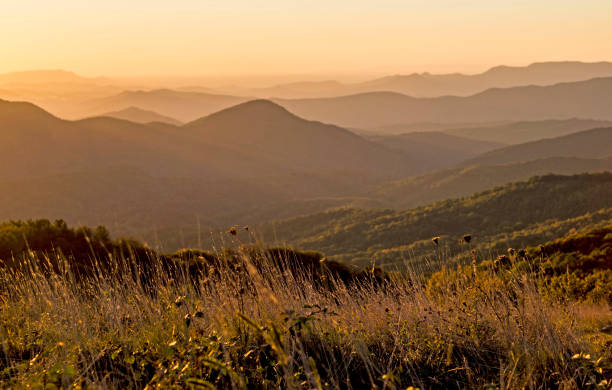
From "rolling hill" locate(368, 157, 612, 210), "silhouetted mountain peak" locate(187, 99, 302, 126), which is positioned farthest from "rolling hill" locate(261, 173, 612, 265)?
"silhouetted mountain peak" locate(187, 99, 302, 126)

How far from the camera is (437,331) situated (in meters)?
4.48

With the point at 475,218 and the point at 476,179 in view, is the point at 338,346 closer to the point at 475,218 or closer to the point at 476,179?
the point at 475,218

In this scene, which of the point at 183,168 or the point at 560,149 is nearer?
the point at 183,168

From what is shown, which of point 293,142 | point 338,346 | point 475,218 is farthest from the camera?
point 293,142

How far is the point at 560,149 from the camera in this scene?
13188 cm

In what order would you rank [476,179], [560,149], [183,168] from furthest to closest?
[560,149] < [183,168] < [476,179]

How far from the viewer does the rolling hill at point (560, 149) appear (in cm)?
12825

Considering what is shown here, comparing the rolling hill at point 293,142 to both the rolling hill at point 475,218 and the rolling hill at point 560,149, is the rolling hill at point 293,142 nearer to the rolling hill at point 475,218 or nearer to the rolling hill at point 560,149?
the rolling hill at point 560,149

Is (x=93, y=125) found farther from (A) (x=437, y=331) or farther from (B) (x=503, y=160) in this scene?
(A) (x=437, y=331)

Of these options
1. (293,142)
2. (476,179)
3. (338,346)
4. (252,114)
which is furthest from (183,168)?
(338,346)

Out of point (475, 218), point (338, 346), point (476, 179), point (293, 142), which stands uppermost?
point (338, 346)

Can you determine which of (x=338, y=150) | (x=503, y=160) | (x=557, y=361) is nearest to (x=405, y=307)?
(x=557, y=361)

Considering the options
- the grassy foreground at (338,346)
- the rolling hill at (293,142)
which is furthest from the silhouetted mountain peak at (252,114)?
the grassy foreground at (338,346)

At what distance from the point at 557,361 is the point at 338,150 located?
550 ft
